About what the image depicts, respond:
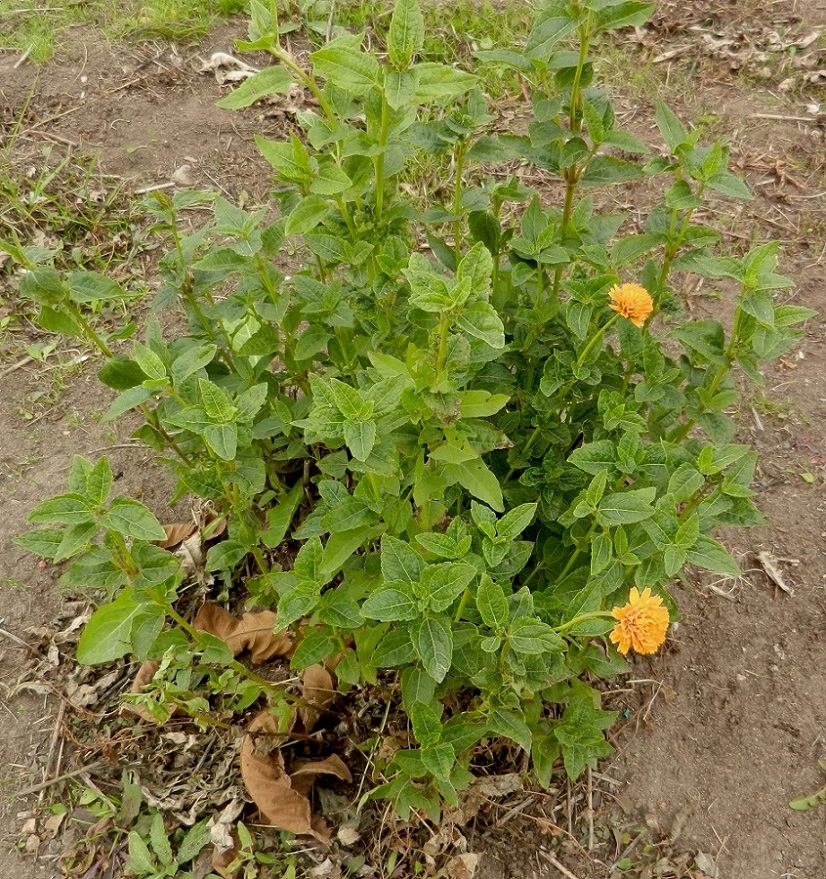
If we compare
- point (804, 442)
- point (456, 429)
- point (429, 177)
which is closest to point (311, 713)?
point (456, 429)

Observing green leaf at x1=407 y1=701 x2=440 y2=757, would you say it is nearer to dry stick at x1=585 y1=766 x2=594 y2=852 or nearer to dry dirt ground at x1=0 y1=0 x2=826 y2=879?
dry dirt ground at x1=0 y1=0 x2=826 y2=879

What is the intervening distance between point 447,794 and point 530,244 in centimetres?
150

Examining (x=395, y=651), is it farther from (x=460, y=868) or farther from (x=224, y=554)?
(x=460, y=868)

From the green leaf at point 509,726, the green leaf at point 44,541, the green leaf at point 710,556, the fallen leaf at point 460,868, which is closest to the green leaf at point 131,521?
the green leaf at point 44,541

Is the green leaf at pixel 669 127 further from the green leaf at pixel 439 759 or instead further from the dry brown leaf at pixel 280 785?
the dry brown leaf at pixel 280 785

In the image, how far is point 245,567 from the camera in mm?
3072

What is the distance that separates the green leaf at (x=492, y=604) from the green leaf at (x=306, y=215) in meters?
1.00

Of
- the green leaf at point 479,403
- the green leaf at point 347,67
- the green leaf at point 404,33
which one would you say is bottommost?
the green leaf at point 479,403

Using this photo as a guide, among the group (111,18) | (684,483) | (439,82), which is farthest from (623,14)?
(111,18)

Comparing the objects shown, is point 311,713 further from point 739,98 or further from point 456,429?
point 739,98

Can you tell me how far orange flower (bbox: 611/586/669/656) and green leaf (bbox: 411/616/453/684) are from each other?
37cm

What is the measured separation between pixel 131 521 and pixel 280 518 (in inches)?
32.2

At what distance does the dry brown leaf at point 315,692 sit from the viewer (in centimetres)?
265

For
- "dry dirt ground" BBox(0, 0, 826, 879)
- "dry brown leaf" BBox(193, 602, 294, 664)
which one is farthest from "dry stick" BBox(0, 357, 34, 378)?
"dry brown leaf" BBox(193, 602, 294, 664)
